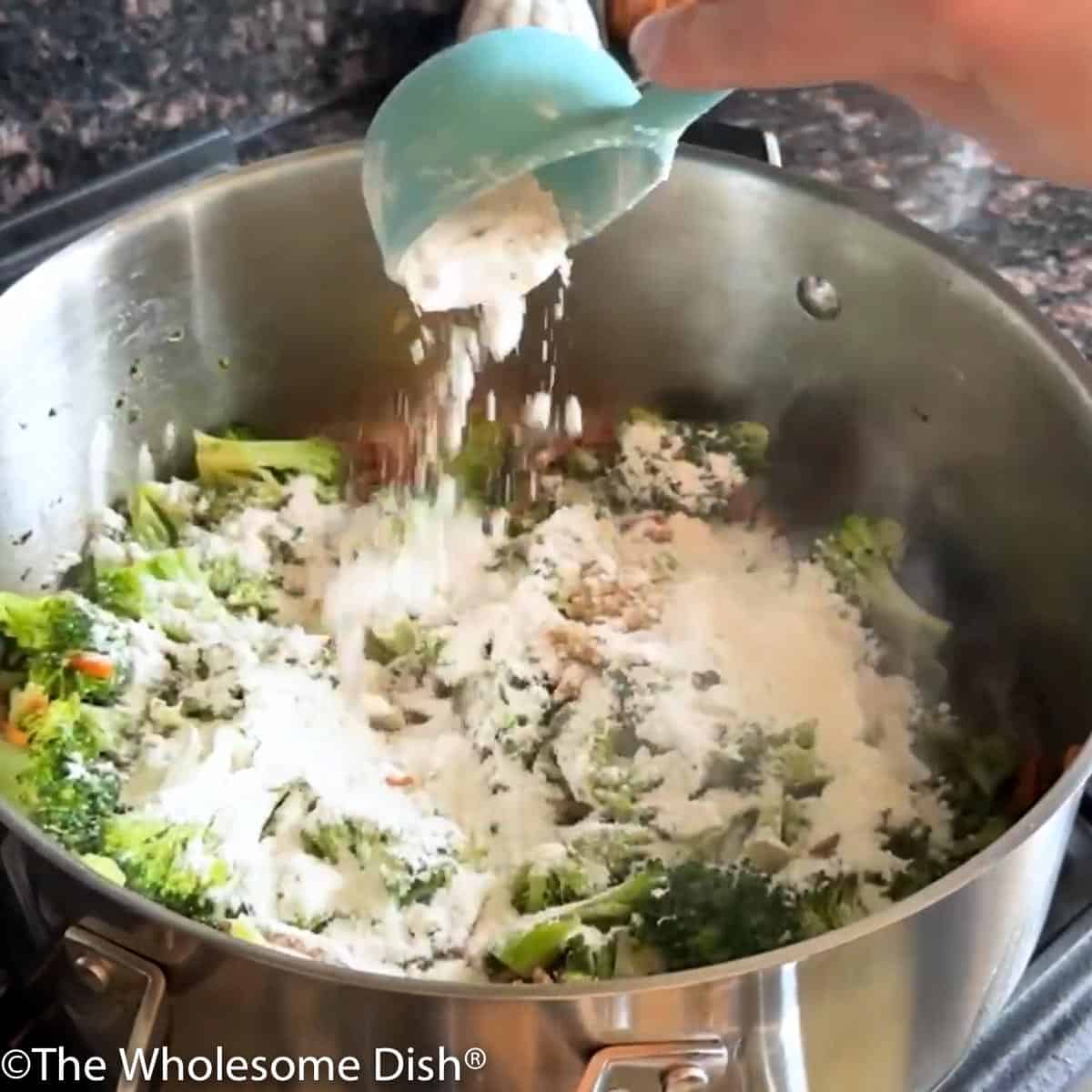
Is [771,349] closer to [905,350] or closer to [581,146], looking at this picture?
[905,350]

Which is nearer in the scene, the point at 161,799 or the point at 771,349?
the point at 161,799

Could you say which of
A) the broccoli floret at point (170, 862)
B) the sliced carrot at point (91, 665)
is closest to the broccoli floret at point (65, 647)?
the sliced carrot at point (91, 665)

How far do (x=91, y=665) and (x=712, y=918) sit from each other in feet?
1.28

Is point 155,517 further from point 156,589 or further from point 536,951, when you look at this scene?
point 536,951

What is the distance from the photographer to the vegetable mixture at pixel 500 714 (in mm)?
807

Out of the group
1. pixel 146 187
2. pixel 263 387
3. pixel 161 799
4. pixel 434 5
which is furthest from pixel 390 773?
pixel 434 5

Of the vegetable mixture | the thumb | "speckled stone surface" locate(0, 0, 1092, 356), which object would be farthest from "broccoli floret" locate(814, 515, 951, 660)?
the thumb

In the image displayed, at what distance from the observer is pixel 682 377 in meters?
1.11

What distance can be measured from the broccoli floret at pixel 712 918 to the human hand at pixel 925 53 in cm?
39

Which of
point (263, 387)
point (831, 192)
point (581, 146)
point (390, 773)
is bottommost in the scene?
point (390, 773)

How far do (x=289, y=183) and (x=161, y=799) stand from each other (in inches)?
16.0

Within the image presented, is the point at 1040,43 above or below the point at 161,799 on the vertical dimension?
above

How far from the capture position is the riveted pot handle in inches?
22.4

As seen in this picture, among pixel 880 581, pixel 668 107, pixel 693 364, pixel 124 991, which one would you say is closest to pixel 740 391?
pixel 693 364
